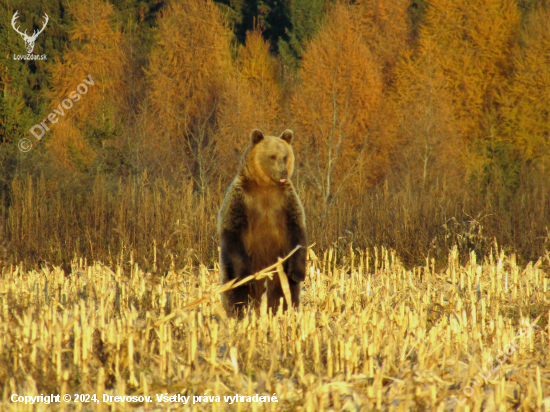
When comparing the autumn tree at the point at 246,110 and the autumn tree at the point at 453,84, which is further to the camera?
the autumn tree at the point at 453,84

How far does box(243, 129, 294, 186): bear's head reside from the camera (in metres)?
5.00

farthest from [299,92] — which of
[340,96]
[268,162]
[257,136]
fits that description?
[268,162]

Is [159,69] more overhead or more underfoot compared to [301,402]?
more overhead

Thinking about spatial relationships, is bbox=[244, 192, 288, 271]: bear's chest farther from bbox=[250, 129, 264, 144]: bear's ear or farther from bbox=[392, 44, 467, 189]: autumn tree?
bbox=[392, 44, 467, 189]: autumn tree

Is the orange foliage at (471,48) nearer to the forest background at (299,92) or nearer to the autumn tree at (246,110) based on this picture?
the forest background at (299,92)

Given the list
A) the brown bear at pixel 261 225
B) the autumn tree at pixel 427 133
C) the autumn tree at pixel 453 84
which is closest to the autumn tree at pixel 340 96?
the autumn tree at pixel 427 133

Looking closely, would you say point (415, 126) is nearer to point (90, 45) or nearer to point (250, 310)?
point (90, 45)

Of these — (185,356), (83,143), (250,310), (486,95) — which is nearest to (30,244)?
(250,310)

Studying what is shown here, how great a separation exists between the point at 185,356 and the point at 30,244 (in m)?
6.41

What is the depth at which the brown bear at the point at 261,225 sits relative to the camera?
5.02m

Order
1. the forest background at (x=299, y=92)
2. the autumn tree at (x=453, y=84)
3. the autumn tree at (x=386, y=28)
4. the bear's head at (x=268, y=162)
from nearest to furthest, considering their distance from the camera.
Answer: the bear's head at (x=268, y=162) → the forest background at (x=299, y=92) → the autumn tree at (x=453, y=84) → the autumn tree at (x=386, y=28)

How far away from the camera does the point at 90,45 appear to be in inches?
1080

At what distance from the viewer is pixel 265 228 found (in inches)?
200

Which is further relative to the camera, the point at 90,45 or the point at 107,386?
the point at 90,45
